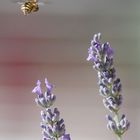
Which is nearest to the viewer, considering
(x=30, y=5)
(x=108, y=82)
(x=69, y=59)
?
(x=108, y=82)

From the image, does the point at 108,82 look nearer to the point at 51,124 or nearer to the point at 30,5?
the point at 51,124

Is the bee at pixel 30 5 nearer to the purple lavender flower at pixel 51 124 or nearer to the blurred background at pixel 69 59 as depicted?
the blurred background at pixel 69 59

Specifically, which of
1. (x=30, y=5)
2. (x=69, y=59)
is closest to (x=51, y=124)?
(x=30, y=5)

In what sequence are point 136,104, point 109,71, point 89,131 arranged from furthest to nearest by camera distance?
point 136,104
point 89,131
point 109,71

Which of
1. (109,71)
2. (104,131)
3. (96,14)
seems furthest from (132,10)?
(109,71)

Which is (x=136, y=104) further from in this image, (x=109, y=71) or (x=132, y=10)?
(x=109, y=71)

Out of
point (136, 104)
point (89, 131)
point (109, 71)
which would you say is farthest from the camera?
point (136, 104)

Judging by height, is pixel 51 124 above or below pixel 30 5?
below

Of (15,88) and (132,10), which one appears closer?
(15,88)

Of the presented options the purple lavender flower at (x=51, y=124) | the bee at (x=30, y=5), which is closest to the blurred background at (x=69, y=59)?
the bee at (x=30, y=5)
